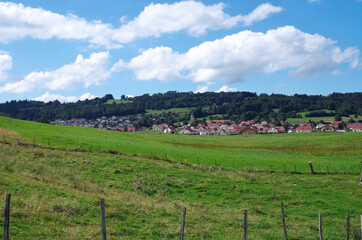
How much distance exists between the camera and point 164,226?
15008 millimetres

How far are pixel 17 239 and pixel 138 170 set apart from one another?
23.5 m

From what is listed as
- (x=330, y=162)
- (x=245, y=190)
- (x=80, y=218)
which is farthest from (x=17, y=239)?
(x=330, y=162)

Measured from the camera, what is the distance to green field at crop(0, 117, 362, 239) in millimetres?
13727

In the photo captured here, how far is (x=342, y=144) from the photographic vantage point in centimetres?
7138

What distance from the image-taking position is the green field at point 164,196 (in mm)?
13727

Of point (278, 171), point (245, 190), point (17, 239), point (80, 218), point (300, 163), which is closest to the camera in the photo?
point (17, 239)

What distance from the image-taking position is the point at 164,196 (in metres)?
25.2

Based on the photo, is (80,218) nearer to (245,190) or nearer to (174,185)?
(174,185)

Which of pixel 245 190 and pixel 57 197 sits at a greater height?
pixel 57 197

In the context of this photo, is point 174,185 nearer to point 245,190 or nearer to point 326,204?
point 245,190

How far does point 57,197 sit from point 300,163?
39.7 meters

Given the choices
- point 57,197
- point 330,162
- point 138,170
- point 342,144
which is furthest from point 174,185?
point 342,144

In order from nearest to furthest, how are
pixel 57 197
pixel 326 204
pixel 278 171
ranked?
pixel 57 197 → pixel 326 204 → pixel 278 171

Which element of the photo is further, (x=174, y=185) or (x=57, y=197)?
(x=174, y=185)
